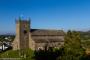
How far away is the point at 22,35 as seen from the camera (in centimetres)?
7262

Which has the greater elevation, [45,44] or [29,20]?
[29,20]

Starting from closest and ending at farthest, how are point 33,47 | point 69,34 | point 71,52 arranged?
point 71,52 < point 69,34 < point 33,47

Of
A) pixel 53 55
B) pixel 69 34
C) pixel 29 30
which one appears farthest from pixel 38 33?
pixel 53 55

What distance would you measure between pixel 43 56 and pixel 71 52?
4.54m

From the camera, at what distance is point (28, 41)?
72.3 meters

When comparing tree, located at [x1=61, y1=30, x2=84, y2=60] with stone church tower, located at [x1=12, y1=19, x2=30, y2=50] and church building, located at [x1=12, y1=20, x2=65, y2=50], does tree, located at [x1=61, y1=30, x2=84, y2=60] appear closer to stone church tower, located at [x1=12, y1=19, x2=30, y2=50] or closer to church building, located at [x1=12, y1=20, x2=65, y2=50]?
church building, located at [x1=12, y1=20, x2=65, y2=50]

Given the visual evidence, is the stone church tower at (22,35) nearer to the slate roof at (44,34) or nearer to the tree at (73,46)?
the slate roof at (44,34)

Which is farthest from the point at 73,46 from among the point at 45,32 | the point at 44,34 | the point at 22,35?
the point at 22,35

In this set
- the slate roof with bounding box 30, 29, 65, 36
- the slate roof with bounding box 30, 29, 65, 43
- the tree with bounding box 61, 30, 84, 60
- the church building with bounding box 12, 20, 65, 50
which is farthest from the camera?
the slate roof with bounding box 30, 29, 65, 36

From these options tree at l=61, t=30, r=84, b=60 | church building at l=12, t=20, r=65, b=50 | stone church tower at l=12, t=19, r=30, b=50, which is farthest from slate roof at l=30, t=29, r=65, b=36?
tree at l=61, t=30, r=84, b=60

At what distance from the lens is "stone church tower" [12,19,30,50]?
71938mm

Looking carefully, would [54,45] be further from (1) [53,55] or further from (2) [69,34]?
(1) [53,55]

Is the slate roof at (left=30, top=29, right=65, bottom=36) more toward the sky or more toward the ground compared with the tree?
more toward the sky

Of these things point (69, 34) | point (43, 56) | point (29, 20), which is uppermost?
point (29, 20)
